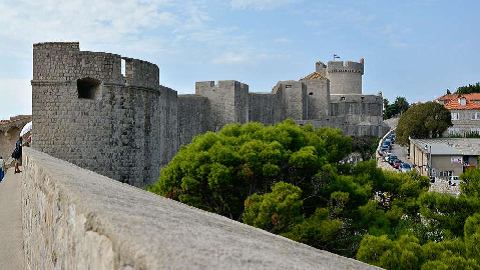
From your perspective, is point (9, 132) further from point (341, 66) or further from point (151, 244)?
point (341, 66)

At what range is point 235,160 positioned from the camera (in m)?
13.7

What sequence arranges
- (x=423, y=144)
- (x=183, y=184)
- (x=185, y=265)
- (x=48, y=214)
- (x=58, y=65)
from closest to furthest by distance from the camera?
(x=185, y=265)
(x=48, y=214)
(x=58, y=65)
(x=183, y=184)
(x=423, y=144)

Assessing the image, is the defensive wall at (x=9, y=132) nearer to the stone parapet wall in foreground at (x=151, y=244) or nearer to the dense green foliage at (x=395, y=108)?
the stone parapet wall in foreground at (x=151, y=244)

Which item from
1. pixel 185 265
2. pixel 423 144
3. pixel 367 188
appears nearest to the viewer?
pixel 185 265

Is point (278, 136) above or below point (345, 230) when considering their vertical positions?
above

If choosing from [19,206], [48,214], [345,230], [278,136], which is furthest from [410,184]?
[48,214]

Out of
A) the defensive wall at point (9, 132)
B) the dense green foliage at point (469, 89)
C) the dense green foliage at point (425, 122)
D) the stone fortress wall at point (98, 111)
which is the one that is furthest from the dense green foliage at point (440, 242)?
the dense green foliage at point (469, 89)

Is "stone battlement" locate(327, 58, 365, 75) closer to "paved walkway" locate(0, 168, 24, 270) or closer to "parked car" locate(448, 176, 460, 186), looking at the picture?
"parked car" locate(448, 176, 460, 186)

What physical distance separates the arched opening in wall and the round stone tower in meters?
42.8

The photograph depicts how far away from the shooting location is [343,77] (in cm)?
5247

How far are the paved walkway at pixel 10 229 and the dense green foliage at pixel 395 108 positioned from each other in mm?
75848

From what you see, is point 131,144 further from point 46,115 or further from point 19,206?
point 19,206

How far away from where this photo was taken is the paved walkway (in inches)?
192

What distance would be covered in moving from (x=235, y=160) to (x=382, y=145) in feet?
116
